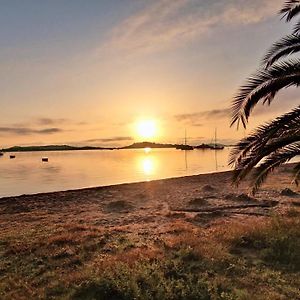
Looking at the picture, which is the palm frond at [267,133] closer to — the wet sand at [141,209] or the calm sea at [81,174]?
the wet sand at [141,209]

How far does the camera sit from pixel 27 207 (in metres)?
19.9

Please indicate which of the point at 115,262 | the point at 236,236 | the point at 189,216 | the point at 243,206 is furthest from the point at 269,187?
the point at 115,262

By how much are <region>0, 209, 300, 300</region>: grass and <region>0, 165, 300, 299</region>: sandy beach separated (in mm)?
30

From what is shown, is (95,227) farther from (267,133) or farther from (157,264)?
(267,133)

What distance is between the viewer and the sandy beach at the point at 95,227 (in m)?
7.96

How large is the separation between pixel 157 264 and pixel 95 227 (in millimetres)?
5618

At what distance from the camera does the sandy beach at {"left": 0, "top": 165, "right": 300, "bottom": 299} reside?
26.1 feet

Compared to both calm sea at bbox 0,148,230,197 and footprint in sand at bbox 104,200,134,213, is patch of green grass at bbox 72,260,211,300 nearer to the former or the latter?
footprint in sand at bbox 104,200,134,213

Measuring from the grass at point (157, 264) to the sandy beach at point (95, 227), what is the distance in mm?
30

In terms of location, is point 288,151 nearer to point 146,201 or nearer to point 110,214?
point 110,214

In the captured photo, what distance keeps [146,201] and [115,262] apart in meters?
12.2

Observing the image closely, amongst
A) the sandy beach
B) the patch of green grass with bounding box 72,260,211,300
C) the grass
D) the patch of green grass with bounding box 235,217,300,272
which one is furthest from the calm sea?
the patch of green grass with bounding box 72,260,211,300

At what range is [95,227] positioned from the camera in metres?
13.0

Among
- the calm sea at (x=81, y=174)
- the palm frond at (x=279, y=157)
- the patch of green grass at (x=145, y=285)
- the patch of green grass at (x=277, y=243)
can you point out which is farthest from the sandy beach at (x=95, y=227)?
the calm sea at (x=81, y=174)
